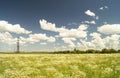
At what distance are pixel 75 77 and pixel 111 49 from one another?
102 metres

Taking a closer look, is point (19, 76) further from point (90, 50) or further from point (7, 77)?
point (90, 50)

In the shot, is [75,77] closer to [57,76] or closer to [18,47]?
[57,76]

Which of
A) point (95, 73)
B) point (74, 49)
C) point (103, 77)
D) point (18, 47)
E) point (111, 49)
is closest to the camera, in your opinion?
point (103, 77)

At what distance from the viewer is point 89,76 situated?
1541cm

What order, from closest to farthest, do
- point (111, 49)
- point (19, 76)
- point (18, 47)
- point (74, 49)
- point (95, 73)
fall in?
point (19, 76)
point (95, 73)
point (111, 49)
point (74, 49)
point (18, 47)

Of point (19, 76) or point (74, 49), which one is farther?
point (74, 49)

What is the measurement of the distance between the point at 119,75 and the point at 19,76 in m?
6.26

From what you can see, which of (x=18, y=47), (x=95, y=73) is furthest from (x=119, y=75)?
(x=18, y=47)

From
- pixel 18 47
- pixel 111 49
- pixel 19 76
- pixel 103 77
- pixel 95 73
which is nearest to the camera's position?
pixel 19 76

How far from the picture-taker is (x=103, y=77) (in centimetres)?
1499

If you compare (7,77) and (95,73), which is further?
(95,73)

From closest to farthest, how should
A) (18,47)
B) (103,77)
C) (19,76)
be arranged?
(19,76) < (103,77) < (18,47)

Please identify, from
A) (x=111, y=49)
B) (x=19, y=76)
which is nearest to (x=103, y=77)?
(x=19, y=76)

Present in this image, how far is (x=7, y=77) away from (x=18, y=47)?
11868 cm
